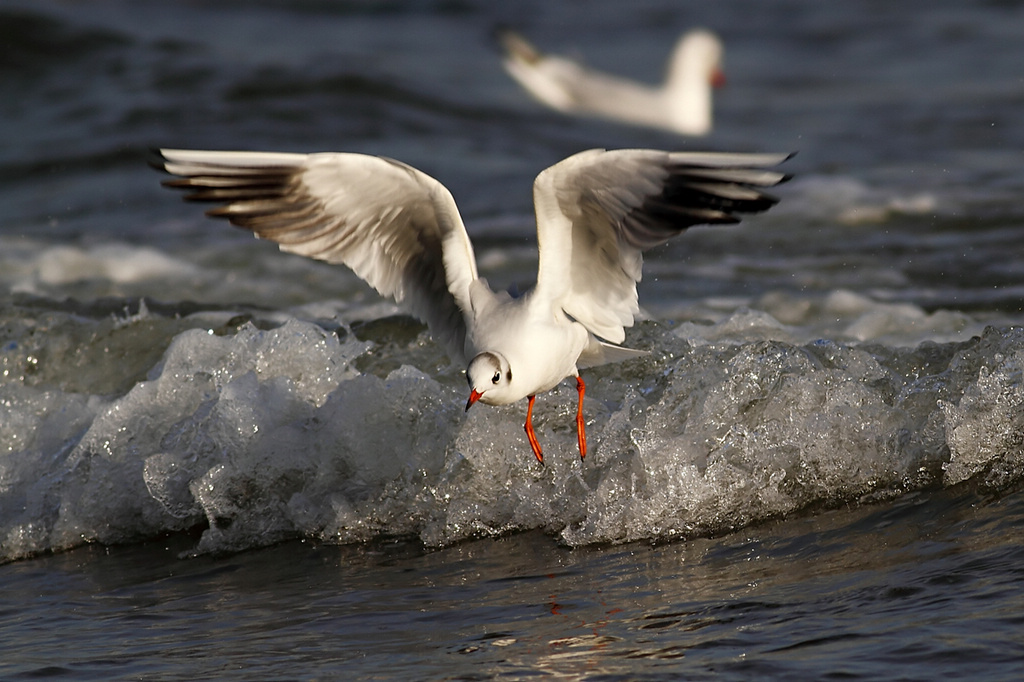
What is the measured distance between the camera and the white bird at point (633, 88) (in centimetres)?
1034

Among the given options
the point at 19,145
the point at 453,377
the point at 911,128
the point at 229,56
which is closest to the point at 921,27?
the point at 911,128

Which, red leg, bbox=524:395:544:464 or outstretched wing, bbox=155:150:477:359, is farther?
red leg, bbox=524:395:544:464

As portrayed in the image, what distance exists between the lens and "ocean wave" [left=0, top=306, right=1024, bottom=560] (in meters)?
4.78

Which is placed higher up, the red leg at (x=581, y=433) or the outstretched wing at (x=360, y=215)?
the outstretched wing at (x=360, y=215)

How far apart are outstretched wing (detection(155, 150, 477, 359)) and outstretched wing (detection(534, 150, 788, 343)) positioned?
0.43 m

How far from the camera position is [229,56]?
17266mm

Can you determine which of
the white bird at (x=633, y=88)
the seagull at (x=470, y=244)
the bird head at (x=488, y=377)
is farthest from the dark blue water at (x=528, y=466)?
the white bird at (x=633, y=88)

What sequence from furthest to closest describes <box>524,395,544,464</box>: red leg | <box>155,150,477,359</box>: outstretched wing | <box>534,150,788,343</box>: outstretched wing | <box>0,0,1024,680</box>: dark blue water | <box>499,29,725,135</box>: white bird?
1. <box>499,29,725,135</box>: white bird
2. <box>524,395,544,464</box>: red leg
3. <box>155,150,477,359</box>: outstretched wing
4. <box>534,150,788,343</box>: outstretched wing
5. <box>0,0,1024,680</box>: dark blue water

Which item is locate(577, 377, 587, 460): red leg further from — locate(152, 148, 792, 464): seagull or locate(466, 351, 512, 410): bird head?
locate(466, 351, 512, 410): bird head

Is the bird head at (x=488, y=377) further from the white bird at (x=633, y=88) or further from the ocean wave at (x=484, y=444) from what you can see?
the white bird at (x=633, y=88)

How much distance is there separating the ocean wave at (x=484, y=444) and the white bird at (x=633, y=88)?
4403 millimetres

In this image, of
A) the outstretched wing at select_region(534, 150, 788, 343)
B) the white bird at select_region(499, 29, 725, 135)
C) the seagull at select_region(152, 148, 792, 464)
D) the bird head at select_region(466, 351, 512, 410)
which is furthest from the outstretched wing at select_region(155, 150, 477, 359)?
the white bird at select_region(499, 29, 725, 135)

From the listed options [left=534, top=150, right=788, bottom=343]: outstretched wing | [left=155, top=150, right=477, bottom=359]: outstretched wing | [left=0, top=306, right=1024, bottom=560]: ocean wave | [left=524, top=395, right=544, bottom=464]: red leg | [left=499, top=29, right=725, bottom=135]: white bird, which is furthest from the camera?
[left=499, top=29, right=725, bottom=135]: white bird

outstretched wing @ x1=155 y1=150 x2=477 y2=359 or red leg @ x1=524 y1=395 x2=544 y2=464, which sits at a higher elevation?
outstretched wing @ x1=155 y1=150 x2=477 y2=359
